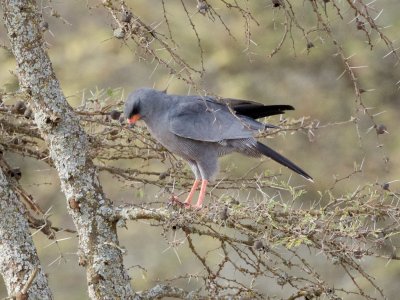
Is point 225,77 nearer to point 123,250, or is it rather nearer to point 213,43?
point 213,43

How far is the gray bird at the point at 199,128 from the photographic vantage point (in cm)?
397

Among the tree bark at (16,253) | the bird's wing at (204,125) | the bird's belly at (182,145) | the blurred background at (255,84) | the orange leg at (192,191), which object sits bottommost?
the tree bark at (16,253)

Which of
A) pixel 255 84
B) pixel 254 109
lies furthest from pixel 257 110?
pixel 255 84

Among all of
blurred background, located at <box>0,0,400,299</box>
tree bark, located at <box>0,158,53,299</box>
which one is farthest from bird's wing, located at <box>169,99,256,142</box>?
blurred background, located at <box>0,0,400,299</box>

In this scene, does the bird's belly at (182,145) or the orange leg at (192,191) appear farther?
the bird's belly at (182,145)

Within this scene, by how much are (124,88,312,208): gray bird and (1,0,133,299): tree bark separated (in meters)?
0.80

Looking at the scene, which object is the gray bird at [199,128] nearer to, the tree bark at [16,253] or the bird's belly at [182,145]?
the bird's belly at [182,145]

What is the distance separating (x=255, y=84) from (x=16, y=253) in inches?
348

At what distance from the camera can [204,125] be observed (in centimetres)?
413

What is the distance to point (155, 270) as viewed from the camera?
1073 cm

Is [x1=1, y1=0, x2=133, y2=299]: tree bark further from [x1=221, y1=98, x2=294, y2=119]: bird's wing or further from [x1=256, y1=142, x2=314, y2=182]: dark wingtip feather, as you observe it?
[x1=256, y1=142, x2=314, y2=182]: dark wingtip feather

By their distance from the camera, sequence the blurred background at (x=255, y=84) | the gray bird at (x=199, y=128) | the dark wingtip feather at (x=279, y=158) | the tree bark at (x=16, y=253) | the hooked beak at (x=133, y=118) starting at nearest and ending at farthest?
the tree bark at (x=16, y=253)
the hooked beak at (x=133, y=118)
the gray bird at (x=199, y=128)
the dark wingtip feather at (x=279, y=158)
the blurred background at (x=255, y=84)

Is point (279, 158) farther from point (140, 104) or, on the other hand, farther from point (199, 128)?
point (140, 104)

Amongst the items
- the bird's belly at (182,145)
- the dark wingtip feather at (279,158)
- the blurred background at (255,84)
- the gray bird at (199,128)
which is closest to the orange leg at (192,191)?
the gray bird at (199,128)
